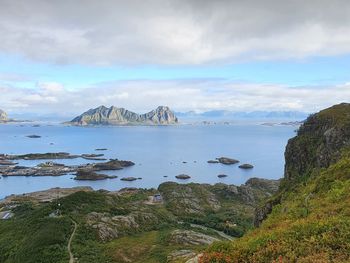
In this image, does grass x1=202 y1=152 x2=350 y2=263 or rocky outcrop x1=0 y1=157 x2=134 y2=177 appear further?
rocky outcrop x1=0 y1=157 x2=134 y2=177

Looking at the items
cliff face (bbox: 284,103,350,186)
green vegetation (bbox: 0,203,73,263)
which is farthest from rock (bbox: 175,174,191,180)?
cliff face (bbox: 284,103,350,186)

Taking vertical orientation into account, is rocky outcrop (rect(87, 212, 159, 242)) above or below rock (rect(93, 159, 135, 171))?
above

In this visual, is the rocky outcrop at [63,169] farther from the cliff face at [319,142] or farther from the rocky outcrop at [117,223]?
the cliff face at [319,142]

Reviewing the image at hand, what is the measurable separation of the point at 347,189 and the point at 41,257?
4166cm

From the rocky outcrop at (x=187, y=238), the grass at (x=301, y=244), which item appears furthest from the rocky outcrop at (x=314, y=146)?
the grass at (x=301, y=244)

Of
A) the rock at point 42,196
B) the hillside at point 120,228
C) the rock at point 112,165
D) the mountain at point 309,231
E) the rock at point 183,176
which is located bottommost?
the rock at point 183,176

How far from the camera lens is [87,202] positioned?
77625 millimetres

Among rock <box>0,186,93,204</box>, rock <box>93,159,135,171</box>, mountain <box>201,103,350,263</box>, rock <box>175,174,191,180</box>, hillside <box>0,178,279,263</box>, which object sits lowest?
rock <box>175,174,191,180</box>

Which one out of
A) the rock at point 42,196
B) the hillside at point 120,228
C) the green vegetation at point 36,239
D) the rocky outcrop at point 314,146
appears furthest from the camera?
the rock at point 42,196

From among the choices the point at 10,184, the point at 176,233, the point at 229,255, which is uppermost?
the point at 229,255

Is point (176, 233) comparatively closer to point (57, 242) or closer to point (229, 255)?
point (57, 242)

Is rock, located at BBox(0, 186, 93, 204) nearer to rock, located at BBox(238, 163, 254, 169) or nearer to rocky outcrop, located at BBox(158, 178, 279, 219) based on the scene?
rocky outcrop, located at BBox(158, 178, 279, 219)

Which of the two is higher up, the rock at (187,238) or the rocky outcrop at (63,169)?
the rock at (187,238)

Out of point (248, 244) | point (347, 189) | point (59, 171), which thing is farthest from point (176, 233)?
point (59, 171)
